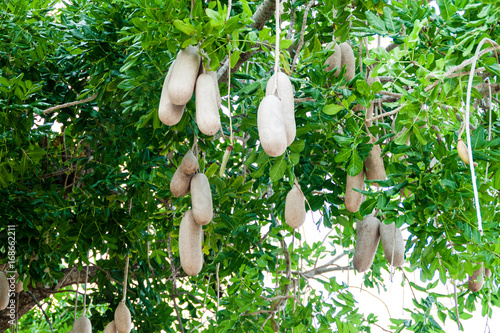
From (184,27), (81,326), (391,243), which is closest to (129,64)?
(184,27)

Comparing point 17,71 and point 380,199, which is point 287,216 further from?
point 17,71

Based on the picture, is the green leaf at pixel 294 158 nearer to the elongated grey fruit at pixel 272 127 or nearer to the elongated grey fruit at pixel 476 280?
the elongated grey fruit at pixel 272 127

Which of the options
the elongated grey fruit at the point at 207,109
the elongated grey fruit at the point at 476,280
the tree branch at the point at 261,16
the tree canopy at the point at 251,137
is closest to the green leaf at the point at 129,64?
the tree canopy at the point at 251,137

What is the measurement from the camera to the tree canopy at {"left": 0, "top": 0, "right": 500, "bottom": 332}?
1146 millimetres

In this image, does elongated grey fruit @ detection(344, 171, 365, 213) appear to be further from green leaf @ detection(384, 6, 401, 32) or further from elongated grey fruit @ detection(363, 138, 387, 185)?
green leaf @ detection(384, 6, 401, 32)

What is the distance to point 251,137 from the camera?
1632 mm

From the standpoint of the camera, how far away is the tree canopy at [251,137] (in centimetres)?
115

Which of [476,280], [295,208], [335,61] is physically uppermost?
[335,61]

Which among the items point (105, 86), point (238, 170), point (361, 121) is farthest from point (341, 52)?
point (238, 170)

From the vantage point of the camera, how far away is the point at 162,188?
1.80 meters

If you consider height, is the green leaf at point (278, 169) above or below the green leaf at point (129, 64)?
below

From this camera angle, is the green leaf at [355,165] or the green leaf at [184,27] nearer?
the green leaf at [184,27]

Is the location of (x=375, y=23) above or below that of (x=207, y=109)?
above

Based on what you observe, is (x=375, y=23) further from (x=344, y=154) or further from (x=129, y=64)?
(x=129, y=64)
